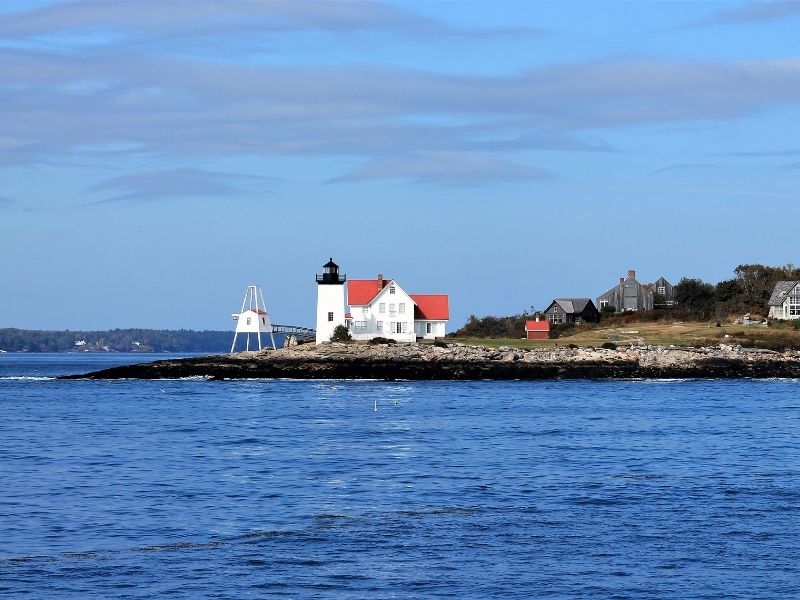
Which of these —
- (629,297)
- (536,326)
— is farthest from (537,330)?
(629,297)

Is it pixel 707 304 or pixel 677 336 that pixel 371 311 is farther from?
pixel 707 304

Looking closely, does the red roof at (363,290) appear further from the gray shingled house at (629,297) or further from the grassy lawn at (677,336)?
Result: the gray shingled house at (629,297)

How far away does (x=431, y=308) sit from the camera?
308ft

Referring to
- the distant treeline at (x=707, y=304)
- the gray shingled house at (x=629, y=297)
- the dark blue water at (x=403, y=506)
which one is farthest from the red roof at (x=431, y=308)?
the dark blue water at (x=403, y=506)

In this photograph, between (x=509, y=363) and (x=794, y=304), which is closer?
(x=509, y=363)

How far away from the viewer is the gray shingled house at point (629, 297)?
118000 mm

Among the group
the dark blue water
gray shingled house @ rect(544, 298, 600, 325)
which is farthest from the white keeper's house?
the dark blue water

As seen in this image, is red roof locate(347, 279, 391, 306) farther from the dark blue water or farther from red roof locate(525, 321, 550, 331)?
the dark blue water

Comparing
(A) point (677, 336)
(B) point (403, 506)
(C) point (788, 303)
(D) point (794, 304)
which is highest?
(C) point (788, 303)

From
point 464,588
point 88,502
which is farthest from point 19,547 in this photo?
point 464,588

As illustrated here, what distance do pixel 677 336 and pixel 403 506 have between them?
71691 millimetres

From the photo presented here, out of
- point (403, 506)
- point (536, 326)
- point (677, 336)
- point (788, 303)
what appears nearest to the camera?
point (403, 506)

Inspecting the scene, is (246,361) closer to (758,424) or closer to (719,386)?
(719,386)

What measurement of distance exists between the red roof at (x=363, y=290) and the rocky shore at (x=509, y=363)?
517 centimetres
